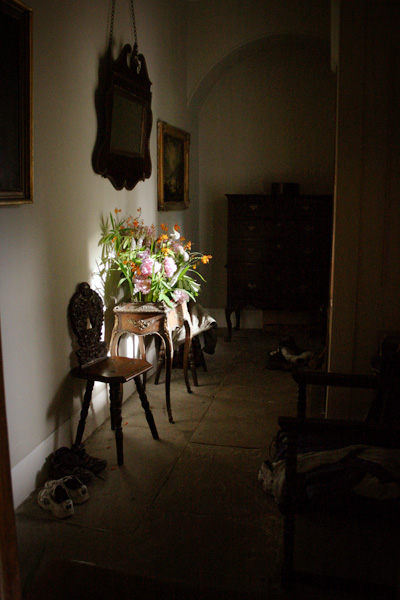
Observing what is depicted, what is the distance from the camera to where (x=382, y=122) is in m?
3.08

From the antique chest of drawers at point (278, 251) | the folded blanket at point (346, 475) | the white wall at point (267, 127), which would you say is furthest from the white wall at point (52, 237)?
the white wall at point (267, 127)

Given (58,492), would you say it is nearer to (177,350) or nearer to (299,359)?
(177,350)

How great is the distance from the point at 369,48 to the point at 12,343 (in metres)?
2.49

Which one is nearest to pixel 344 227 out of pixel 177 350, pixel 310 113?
pixel 177 350

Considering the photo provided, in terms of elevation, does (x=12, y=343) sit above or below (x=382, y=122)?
below

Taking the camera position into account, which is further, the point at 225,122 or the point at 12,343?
the point at 225,122

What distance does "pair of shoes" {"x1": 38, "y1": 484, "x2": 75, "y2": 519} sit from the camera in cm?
283

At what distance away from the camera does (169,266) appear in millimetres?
4102

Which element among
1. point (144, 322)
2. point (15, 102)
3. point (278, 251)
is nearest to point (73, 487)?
point (144, 322)

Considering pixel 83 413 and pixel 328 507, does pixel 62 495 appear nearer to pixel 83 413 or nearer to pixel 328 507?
pixel 83 413

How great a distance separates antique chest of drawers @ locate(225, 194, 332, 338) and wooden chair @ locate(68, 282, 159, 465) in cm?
302

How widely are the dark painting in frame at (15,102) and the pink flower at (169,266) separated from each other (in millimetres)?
1417

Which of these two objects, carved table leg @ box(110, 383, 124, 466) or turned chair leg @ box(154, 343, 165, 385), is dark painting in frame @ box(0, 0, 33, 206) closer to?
carved table leg @ box(110, 383, 124, 466)

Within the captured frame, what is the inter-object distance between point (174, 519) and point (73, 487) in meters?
0.59
